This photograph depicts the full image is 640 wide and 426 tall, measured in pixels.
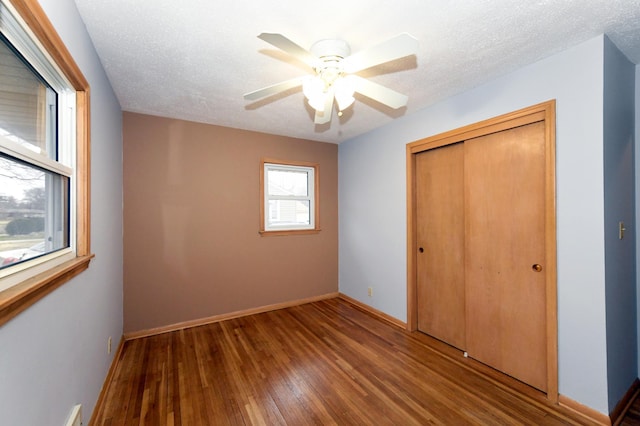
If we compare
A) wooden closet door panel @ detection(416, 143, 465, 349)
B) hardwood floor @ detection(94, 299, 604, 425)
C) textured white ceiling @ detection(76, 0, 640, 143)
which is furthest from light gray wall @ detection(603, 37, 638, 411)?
wooden closet door panel @ detection(416, 143, 465, 349)

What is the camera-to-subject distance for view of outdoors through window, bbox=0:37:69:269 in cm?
95

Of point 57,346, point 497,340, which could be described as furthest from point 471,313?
point 57,346

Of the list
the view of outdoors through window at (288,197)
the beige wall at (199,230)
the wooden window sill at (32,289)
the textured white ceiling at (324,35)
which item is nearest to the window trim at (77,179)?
the wooden window sill at (32,289)

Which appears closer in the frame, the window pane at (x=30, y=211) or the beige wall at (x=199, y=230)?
the window pane at (x=30, y=211)

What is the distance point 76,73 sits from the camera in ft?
4.60

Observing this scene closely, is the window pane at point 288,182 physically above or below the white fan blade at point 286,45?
below

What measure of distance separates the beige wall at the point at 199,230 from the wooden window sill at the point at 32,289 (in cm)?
175

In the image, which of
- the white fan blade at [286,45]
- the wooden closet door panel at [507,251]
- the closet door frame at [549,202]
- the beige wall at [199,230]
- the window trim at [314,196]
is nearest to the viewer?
the white fan blade at [286,45]

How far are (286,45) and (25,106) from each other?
115 centimetres

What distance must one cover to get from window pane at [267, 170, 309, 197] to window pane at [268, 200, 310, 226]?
5.3 inches

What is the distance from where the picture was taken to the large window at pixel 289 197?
12.4 ft

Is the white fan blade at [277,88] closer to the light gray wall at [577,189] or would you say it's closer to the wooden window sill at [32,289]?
the light gray wall at [577,189]

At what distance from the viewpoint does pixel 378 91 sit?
5.66ft

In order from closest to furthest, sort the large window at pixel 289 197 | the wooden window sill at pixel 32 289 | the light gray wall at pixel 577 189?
the wooden window sill at pixel 32 289 → the light gray wall at pixel 577 189 → the large window at pixel 289 197
